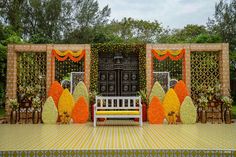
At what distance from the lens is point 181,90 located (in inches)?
447

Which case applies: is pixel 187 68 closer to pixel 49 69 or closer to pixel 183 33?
pixel 49 69

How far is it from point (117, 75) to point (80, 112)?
2.41m

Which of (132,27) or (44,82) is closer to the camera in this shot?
(44,82)

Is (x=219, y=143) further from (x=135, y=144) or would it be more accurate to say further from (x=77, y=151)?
(x=77, y=151)

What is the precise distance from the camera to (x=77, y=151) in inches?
211

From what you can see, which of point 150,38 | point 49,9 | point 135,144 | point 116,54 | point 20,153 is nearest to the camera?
point 20,153

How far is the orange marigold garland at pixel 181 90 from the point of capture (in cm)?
1129

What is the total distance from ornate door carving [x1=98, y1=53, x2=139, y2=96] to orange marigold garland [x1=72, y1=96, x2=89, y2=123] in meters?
1.59

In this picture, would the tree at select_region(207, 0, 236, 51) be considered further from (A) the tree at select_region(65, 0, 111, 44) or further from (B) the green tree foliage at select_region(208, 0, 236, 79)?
(A) the tree at select_region(65, 0, 111, 44)

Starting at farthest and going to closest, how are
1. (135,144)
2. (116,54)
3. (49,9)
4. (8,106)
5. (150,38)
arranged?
1. (150,38)
2. (49,9)
3. (116,54)
4. (8,106)
5. (135,144)

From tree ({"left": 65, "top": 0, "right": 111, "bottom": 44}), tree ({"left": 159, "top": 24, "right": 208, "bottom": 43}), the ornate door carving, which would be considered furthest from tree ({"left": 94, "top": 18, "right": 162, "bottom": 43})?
the ornate door carving

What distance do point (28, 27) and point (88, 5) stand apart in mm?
5285

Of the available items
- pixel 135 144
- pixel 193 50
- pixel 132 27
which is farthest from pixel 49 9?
pixel 135 144

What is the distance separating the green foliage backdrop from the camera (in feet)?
39.3
